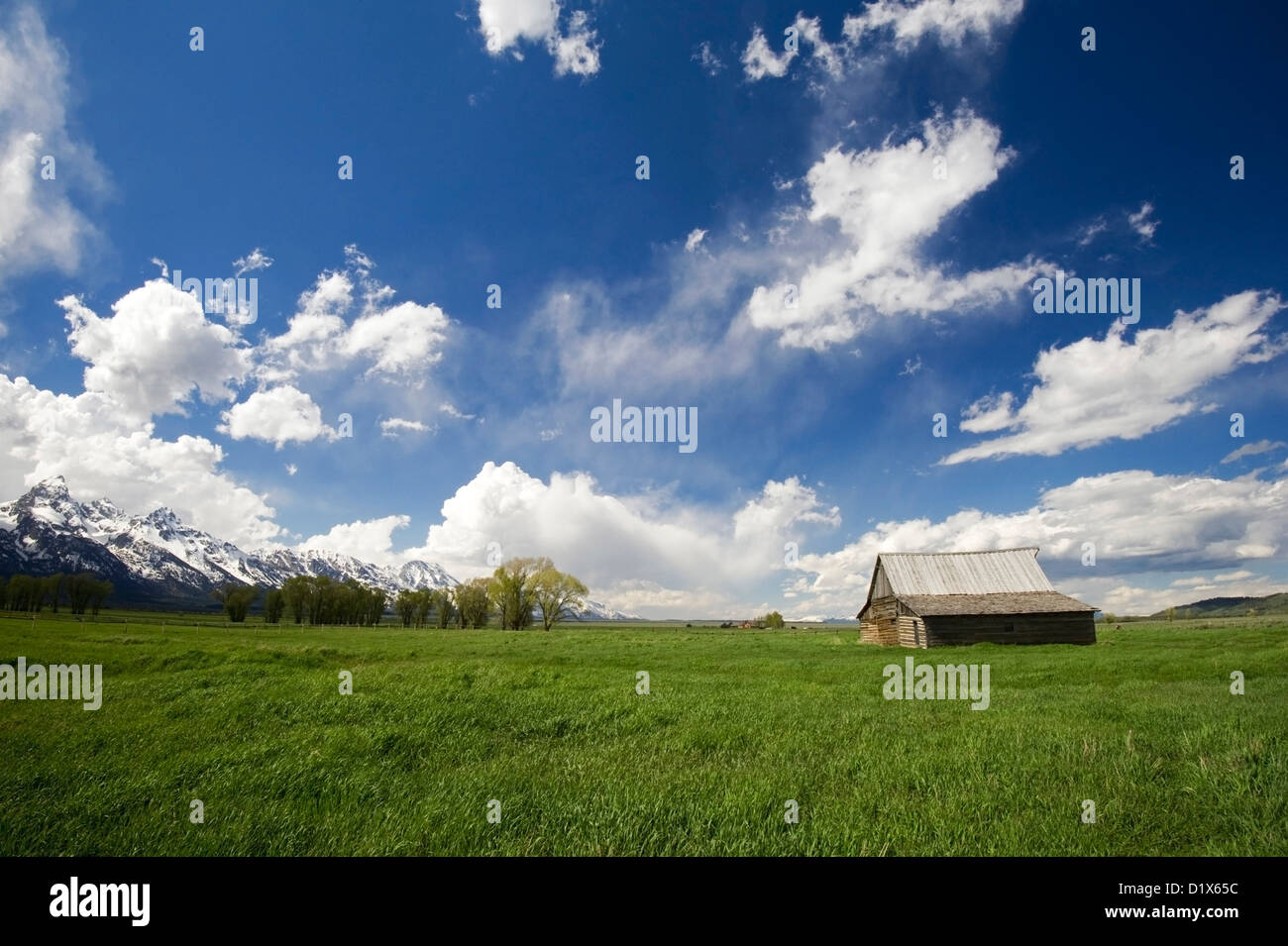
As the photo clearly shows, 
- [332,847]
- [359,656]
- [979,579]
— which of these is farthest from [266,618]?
[332,847]

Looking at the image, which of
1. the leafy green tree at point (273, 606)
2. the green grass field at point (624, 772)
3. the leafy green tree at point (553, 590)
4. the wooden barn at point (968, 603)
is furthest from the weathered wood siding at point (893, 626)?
the leafy green tree at point (273, 606)

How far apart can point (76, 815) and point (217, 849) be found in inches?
98.4

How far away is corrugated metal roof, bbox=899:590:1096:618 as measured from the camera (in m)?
40.8

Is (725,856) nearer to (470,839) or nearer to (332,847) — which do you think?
(470,839)

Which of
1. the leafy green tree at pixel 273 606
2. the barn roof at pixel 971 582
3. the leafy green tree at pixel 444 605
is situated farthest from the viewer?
the leafy green tree at pixel 273 606

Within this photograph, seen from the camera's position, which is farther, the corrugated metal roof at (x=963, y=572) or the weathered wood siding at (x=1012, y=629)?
the corrugated metal roof at (x=963, y=572)

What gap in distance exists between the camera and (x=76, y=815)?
19.8 ft

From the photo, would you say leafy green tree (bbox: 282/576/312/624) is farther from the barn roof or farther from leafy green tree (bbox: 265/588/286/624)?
the barn roof

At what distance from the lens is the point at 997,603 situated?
42.7 metres

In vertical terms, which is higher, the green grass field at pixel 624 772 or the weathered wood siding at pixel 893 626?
the green grass field at pixel 624 772

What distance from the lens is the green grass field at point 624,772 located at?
17.2 feet

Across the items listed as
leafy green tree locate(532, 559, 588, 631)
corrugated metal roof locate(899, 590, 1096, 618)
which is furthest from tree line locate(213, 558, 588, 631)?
corrugated metal roof locate(899, 590, 1096, 618)

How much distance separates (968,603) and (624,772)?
144ft

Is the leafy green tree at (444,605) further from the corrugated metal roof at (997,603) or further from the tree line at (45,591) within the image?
the corrugated metal roof at (997,603)
